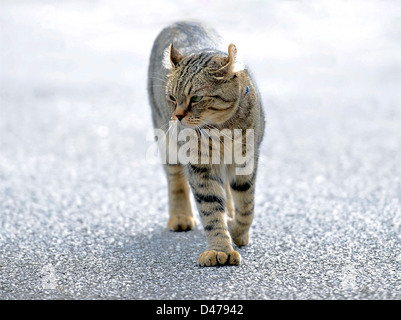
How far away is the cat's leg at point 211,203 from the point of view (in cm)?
292

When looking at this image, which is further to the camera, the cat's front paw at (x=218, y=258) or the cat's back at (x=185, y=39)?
the cat's back at (x=185, y=39)

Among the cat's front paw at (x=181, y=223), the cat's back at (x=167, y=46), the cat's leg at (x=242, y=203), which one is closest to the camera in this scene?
the cat's leg at (x=242, y=203)

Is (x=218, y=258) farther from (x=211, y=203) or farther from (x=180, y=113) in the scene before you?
(x=180, y=113)

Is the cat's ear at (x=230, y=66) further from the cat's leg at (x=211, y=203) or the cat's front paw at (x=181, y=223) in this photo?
the cat's front paw at (x=181, y=223)

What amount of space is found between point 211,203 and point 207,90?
53 cm

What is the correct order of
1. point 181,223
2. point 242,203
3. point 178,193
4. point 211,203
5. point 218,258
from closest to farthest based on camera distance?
1. point 218,258
2. point 211,203
3. point 242,203
4. point 181,223
5. point 178,193

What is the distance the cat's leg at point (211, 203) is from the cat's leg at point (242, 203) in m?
0.10

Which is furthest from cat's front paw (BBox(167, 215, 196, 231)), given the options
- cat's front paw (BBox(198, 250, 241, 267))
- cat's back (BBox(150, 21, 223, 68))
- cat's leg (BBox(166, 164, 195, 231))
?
cat's back (BBox(150, 21, 223, 68))

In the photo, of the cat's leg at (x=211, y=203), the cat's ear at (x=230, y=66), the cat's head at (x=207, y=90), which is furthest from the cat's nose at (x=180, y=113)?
the cat's leg at (x=211, y=203)

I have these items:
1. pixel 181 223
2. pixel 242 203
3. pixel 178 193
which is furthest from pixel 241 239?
pixel 178 193

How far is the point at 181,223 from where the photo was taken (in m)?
3.51

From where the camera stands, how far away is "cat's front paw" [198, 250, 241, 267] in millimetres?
2855

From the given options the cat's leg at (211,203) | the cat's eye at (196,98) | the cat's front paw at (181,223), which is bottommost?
the cat's front paw at (181,223)

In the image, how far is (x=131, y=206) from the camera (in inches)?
157
